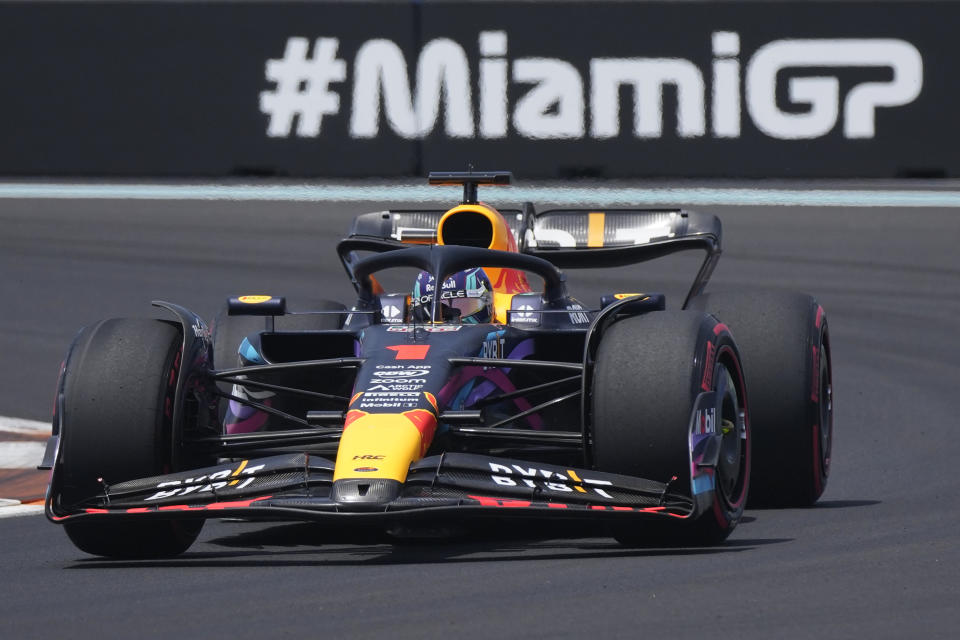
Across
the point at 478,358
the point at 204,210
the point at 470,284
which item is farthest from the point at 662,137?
the point at 478,358

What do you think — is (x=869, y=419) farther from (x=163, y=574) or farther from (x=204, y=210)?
(x=204, y=210)

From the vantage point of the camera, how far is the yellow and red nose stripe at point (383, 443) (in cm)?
663

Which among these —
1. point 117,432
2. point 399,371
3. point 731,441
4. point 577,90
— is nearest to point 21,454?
point 117,432

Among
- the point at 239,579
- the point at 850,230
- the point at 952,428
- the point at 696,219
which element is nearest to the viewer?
the point at 239,579

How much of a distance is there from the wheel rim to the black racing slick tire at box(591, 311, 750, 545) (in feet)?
0.43

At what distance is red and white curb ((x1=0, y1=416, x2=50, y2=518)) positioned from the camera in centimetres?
898

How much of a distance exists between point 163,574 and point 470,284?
236cm

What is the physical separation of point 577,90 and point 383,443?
1082cm

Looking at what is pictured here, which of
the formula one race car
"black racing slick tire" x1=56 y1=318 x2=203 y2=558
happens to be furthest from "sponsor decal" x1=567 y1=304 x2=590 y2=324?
"black racing slick tire" x1=56 y1=318 x2=203 y2=558

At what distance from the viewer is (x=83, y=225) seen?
1762cm

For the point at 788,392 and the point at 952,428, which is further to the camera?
the point at 952,428

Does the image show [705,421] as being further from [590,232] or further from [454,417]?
[590,232]

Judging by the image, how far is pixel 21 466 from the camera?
397 inches

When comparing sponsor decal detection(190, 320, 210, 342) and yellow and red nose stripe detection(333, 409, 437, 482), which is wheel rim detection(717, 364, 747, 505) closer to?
yellow and red nose stripe detection(333, 409, 437, 482)
